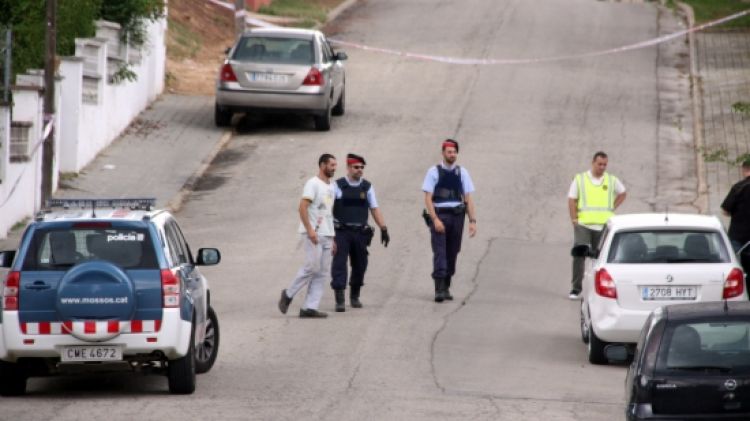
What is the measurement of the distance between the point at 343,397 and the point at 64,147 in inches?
562

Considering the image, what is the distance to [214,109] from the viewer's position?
3278 centimetres

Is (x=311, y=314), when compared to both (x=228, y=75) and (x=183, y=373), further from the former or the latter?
(x=228, y=75)

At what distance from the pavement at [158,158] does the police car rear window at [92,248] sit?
8.90 meters

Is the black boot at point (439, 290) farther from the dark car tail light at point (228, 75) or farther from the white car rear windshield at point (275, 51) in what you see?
the white car rear windshield at point (275, 51)

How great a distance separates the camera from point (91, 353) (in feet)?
44.1

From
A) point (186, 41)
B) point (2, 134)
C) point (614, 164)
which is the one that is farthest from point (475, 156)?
point (186, 41)

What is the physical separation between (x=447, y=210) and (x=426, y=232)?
13.9 feet

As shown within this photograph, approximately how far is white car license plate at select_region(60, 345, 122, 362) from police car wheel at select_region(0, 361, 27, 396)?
0.51 m

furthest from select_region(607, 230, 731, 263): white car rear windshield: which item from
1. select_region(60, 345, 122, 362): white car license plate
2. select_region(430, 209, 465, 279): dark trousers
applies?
select_region(60, 345, 122, 362): white car license plate

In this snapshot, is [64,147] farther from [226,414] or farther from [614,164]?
[226,414]

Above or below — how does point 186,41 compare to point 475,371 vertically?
above

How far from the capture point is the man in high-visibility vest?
20.2m

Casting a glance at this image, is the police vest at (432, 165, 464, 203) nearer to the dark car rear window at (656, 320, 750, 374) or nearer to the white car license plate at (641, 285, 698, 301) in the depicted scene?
the white car license plate at (641, 285, 698, 301)

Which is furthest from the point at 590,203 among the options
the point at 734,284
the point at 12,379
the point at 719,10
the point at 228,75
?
the point at 719,10
